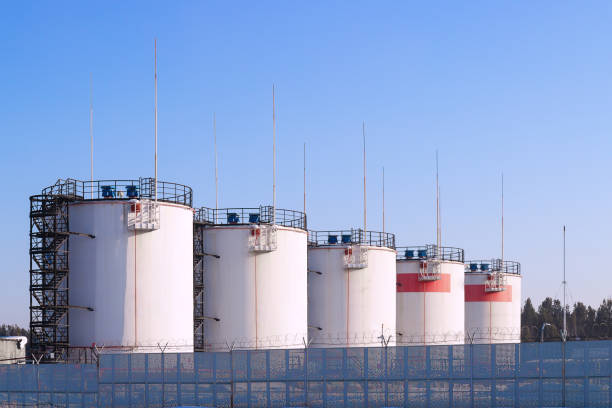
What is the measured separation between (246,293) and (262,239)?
3.23 m

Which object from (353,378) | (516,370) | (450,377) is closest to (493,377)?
(516,370)

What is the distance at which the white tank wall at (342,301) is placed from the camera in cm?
6012

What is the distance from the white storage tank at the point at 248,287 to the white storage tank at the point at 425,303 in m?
20.8

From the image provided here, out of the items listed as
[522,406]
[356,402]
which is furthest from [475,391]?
[356,402]

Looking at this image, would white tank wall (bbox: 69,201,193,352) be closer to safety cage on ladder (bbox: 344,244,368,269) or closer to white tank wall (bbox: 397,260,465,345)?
safety cage on ladder (bbox: 344,244,368,269)

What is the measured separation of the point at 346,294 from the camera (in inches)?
2394

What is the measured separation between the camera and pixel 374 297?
62.2 m

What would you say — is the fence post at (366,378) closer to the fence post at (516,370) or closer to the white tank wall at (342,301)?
the fence post at (516,370)

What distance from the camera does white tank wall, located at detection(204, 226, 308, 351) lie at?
51188 millimetres

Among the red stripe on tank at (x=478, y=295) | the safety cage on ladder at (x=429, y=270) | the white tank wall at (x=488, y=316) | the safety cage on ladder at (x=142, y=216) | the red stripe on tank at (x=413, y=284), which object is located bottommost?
the white tank wall at (x=488, y=316)

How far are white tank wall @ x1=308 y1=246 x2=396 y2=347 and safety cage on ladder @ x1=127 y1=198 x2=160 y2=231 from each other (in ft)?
60.9

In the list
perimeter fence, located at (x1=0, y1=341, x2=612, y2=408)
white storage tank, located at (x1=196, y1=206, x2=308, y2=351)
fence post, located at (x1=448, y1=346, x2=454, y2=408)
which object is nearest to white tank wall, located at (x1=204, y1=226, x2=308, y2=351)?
white storage tank, located at (x1=196, y1=206, x2=308, y2=351)


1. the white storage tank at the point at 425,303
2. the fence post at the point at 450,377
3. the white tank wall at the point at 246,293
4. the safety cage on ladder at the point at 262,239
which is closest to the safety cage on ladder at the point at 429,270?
the white storage tank at the point at 425,303

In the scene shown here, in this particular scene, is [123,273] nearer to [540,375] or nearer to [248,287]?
[248,287]
